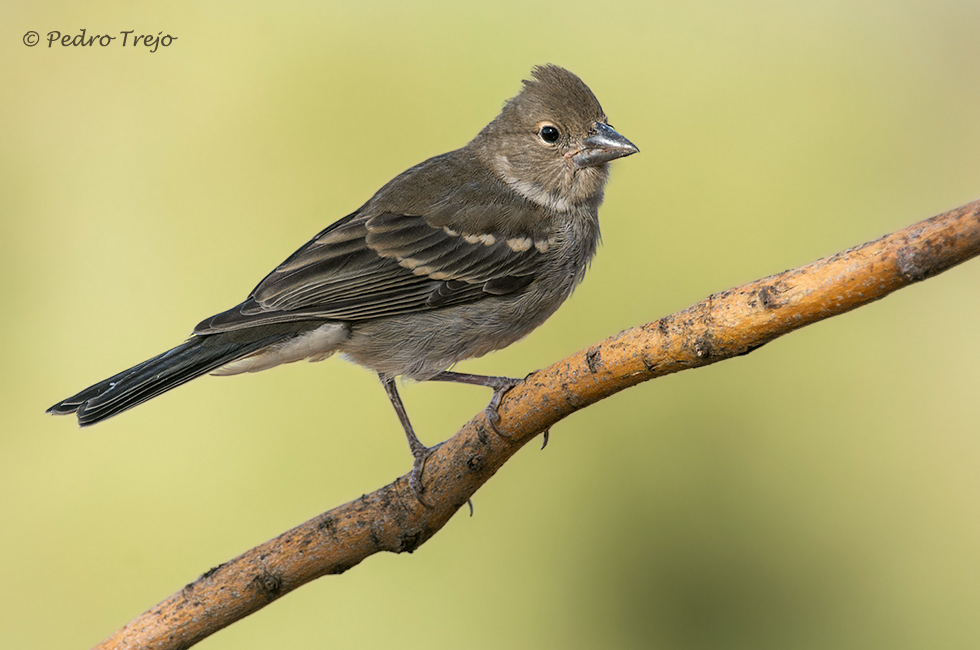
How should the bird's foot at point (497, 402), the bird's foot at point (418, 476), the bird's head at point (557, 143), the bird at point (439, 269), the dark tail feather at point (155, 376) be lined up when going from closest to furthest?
the bird's foot at point (497, 402) < the bird's foot at point (418, 476) < the dark tail feather at point (155, 376) < the bird at point (439, 269) < the bird's head at point (557, 143)

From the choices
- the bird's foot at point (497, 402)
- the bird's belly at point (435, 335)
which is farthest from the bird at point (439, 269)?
the bird's foot at point (497, 402)

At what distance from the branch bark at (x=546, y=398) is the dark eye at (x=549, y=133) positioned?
154cm

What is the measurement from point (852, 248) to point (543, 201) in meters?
1.98

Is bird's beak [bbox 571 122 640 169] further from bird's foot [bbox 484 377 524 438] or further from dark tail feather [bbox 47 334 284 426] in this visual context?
dark tail feather [bbox 47 334 284 426]

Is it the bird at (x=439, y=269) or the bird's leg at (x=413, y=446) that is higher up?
the bird at (x=439, y=269)

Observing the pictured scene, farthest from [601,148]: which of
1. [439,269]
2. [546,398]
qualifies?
[546,398]

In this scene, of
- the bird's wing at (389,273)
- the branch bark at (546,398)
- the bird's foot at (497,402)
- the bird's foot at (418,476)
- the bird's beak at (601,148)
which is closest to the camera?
the branch bark at (546,398)

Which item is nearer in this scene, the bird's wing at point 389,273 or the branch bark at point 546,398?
the branch bark at point 546,398

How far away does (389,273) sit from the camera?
11.0ft

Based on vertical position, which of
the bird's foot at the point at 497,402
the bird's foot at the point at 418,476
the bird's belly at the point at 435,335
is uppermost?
the bird's belly at the point at 435,335

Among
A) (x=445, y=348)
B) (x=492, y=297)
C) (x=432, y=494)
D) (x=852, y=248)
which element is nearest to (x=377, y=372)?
(x=445, y=348)

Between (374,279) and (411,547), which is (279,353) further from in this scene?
(411,547)

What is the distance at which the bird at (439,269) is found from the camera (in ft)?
10.2

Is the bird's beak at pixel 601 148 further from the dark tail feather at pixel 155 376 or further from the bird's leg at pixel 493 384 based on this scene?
the dark tail feather at pixel 155 376
